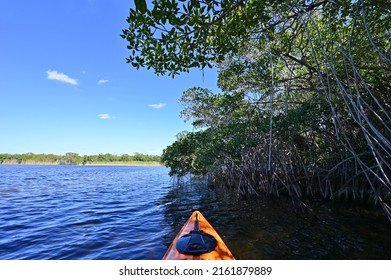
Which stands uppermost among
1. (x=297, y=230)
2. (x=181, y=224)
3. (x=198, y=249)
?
(x=198, y=249)

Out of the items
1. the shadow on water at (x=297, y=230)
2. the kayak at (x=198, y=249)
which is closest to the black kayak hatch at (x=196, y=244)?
the kayak at (x=198, y=249)

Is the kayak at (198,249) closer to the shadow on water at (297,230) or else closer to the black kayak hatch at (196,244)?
the black kayak hatch at (196,244)

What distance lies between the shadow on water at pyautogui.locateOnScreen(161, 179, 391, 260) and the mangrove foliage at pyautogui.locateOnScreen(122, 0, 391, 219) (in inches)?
27.7

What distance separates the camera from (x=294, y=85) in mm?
6918

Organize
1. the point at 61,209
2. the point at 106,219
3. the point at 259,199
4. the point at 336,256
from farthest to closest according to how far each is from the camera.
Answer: the point at 259,199 < the point at 61,209 < the point at 106,219 < the point at 336,256

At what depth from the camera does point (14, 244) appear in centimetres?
522

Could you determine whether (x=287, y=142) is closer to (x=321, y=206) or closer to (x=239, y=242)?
(x=321, y=206)

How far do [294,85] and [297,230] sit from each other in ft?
12.8

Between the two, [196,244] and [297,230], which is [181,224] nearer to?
[297,230]

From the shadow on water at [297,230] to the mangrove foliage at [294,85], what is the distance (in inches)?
27.7

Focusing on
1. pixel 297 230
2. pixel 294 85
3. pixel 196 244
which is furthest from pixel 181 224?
pixel 294 85
